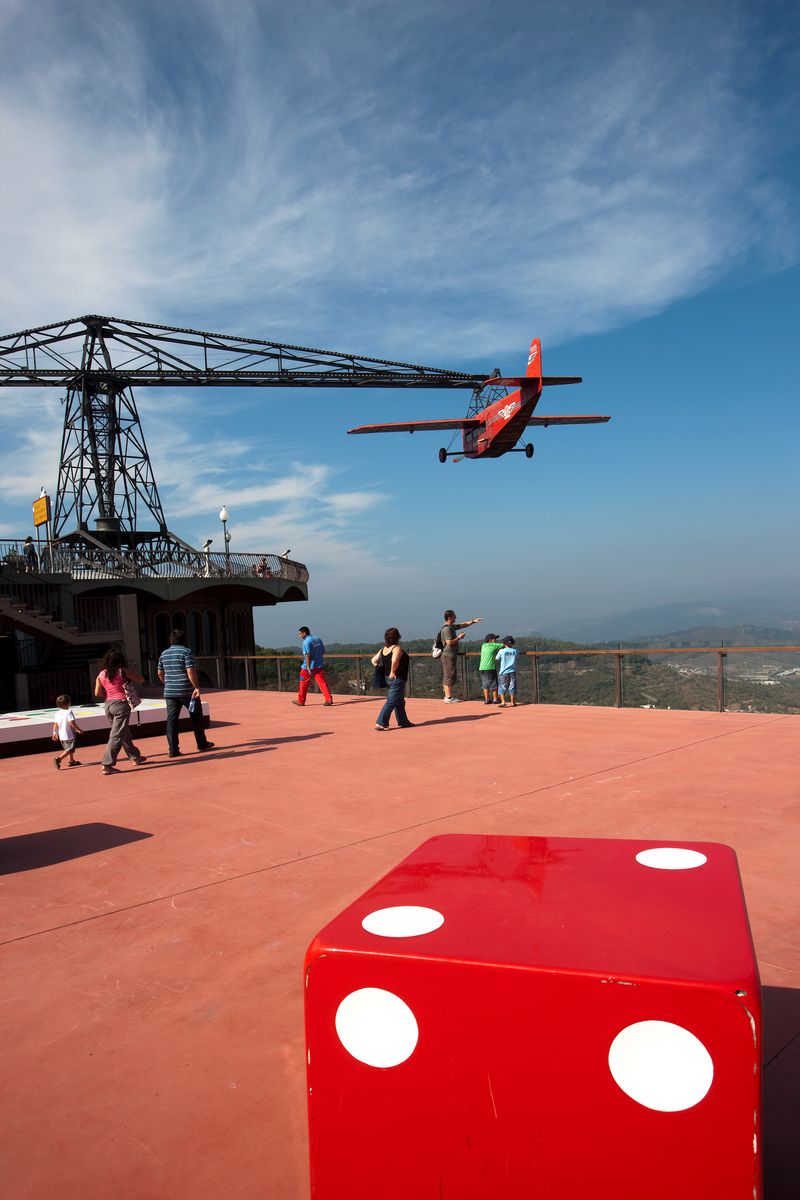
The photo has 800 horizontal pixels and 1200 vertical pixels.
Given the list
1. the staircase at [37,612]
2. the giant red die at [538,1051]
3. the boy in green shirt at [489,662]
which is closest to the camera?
the giant red die at [538,1051]

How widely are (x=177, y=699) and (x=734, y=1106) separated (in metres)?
9.41

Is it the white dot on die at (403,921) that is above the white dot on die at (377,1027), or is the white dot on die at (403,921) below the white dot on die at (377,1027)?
above

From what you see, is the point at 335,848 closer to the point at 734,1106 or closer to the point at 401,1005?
the point at 401,1005

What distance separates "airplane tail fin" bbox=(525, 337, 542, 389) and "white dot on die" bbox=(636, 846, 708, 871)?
29776mm

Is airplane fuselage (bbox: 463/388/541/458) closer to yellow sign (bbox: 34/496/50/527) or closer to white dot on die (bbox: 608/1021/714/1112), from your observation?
yellow sign (bbox: 34/496/50/527)

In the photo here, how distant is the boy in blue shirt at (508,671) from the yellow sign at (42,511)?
105 feet

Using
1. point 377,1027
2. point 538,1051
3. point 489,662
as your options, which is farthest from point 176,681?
point 538,1051

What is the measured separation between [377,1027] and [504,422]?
33370 mm

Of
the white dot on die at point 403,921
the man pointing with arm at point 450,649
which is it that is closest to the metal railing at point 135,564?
the man pointing with arm at point 450,649

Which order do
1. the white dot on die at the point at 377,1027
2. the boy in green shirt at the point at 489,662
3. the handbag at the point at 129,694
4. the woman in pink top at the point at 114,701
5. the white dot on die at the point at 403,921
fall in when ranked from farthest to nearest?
the boy in green shirt at the point at 489,662
the handbag at the point at 129,694
the woman in pink top at the point at 114,701
the white dot on die at the point at 403,921
the white dot on die at the point at 377,1027

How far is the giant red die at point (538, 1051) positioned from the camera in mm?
1795

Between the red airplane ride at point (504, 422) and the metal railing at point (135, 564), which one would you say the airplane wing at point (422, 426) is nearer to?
the red airplane ride at point (504, 422)

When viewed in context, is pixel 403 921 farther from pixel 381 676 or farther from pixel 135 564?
pixel 135 564

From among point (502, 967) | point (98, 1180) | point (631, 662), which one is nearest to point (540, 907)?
point (502, 967)
